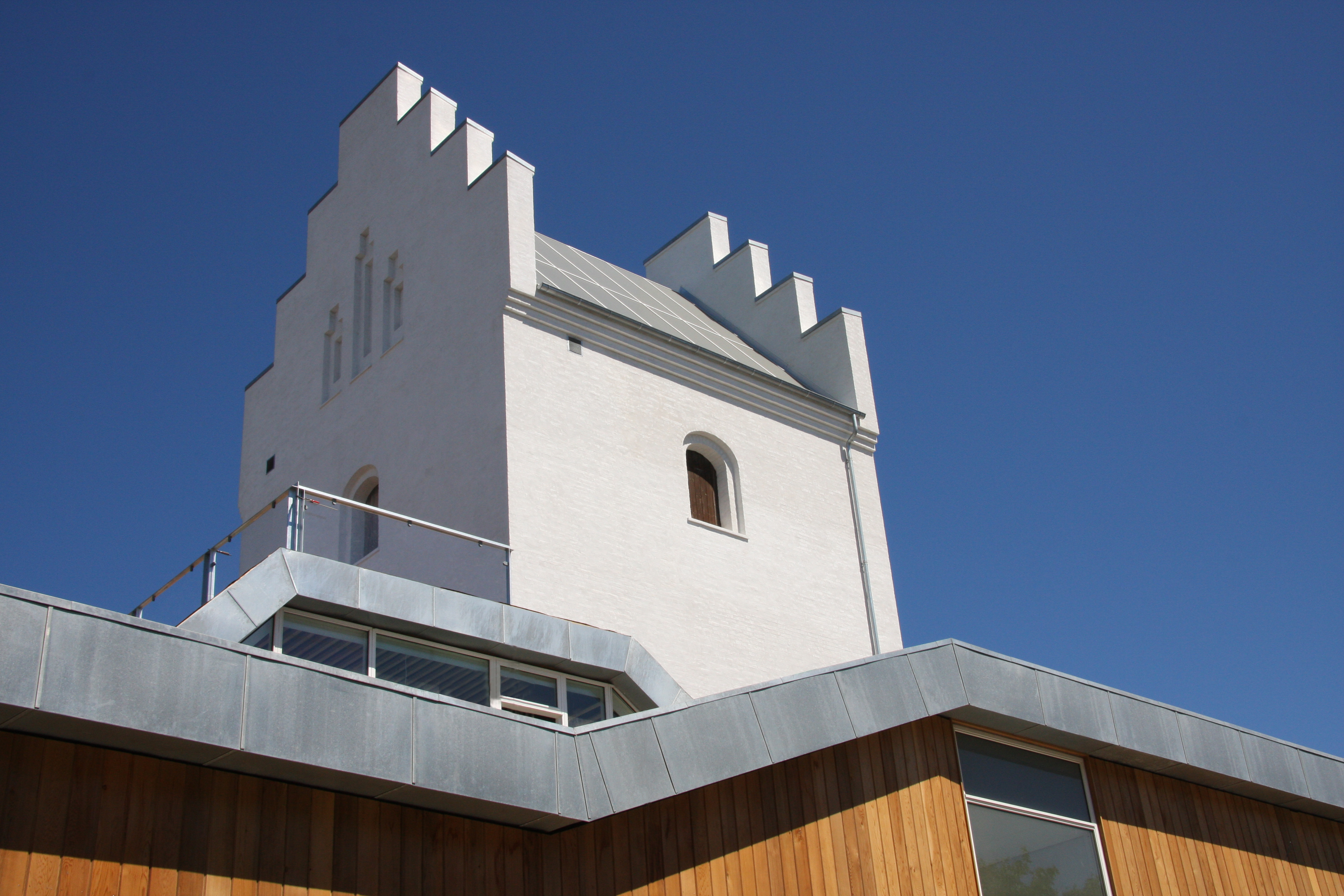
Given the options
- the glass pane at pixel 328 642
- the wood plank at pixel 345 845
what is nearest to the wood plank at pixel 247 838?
the wood plank at pixel 345 845

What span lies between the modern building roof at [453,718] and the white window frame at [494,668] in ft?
16.3

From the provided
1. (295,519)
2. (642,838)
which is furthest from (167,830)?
(295,519)

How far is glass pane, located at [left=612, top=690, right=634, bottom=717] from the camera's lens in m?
14.9

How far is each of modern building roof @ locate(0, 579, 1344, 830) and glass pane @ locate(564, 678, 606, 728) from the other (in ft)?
18.0

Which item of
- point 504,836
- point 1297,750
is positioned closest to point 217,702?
point 504,836

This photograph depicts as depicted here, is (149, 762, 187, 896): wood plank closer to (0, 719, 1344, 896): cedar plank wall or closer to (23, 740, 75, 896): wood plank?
(0, 719, 1344, 896): cedar plank wall

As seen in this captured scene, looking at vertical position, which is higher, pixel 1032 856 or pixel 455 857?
pixel 1032 856

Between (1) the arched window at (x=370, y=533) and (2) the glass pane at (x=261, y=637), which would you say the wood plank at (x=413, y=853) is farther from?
(1) the arched window at (x=370, y=533)

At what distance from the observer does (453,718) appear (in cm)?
758

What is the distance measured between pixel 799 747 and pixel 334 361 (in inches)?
671

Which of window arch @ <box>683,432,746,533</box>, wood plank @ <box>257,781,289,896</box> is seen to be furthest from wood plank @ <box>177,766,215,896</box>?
window arch @ <box>683,432,746,533</box>

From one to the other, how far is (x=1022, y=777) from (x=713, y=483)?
1245 cm

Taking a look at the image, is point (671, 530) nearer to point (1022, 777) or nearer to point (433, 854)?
point (1022, 777)

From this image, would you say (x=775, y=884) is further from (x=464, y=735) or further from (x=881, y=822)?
(x=464, y=735)
